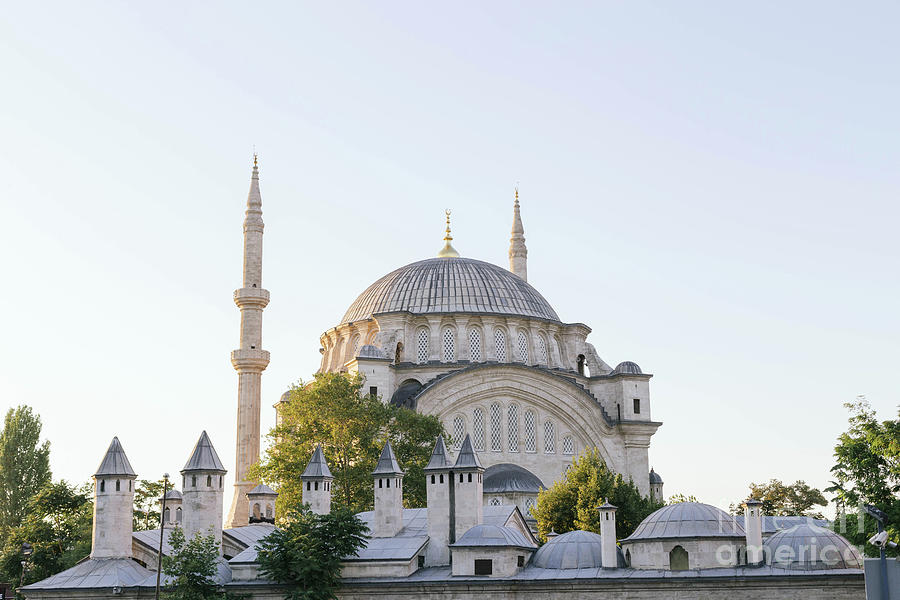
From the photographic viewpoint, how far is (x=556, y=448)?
47.0 metres

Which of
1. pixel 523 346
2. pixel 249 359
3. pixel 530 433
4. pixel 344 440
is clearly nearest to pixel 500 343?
pixel 523 346

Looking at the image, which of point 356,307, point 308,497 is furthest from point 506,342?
point 308,497

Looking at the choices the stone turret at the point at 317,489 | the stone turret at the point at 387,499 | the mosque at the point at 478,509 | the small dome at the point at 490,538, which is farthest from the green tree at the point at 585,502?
the stone turret at the point at 317,489

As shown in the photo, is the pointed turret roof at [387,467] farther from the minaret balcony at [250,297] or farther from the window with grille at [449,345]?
the minaret balcony at [250,297]

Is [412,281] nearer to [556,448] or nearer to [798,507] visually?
[556,448]

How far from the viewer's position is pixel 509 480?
4291 centimetres

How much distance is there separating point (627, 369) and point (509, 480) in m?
9.10

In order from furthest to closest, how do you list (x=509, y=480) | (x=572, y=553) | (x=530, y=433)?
1. (x=530, y=433)
2. (x=509, y=480)
3. (x=572, y=553)

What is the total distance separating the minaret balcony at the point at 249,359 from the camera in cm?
4828

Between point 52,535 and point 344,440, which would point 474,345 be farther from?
point 52,535

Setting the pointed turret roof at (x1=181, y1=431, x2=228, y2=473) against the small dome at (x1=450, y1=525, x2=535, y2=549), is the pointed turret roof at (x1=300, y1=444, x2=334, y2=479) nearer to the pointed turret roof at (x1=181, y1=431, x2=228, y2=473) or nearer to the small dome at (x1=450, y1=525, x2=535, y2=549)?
the pointed turret roof at (x1=181, y1=431, x2=228, y2=473)

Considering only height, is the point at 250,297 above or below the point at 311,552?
above

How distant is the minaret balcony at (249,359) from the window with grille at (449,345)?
25.5 ft

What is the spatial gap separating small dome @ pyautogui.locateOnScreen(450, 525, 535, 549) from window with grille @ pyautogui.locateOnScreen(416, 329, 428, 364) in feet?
70.7
